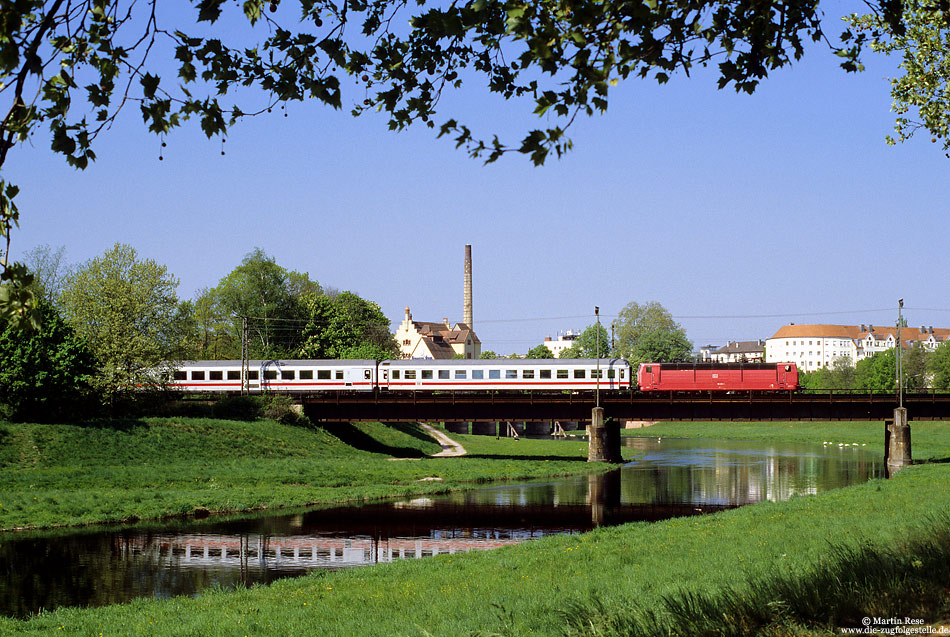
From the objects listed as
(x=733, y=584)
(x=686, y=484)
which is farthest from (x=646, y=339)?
(x=733, y=584)

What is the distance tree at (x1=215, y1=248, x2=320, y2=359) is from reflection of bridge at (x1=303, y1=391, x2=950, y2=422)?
3717 centimetres

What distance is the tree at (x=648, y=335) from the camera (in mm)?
132875

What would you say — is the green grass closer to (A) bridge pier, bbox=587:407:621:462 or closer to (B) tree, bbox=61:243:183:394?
(A) bridge pier, bbox=587:407:621:462

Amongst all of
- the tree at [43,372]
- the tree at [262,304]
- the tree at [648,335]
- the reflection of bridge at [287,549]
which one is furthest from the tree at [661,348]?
the reflection of bridge at [287,549]

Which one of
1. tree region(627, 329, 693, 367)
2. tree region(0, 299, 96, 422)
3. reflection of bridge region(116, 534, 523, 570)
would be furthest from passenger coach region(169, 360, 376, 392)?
tree region(627, 329, 693, 367)

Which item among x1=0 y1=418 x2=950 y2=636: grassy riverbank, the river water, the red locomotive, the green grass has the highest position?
the red locomotive

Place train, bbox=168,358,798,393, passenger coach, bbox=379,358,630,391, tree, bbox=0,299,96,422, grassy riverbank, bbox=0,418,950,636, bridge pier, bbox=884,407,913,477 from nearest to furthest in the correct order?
1. grassy riverbank, bbox=0,418,950,636
2. tree, bbox=0,299,96,422
3. bridge pier, bbox=884,407,913,477
4. passenger coach, bbox=379,358,630,391
5. train, bbox=168,358,798,393

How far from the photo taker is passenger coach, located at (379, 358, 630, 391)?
2520 inches

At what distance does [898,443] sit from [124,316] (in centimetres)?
4939

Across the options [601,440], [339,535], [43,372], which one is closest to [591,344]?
[601,440]

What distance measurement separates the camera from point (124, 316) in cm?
5884

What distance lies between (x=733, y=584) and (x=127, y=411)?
51.0 metres

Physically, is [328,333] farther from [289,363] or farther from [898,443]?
[898,443]

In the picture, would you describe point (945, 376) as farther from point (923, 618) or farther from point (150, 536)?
point (923, 618)
